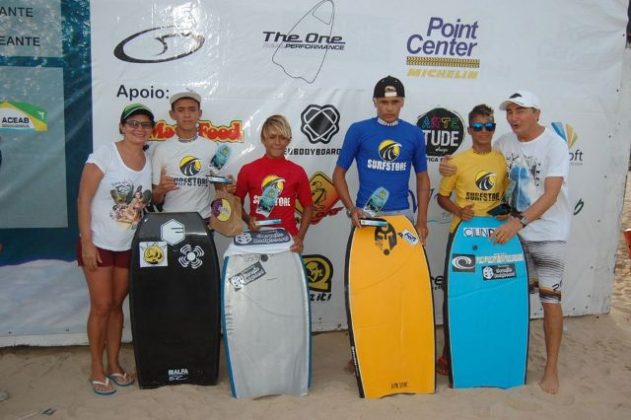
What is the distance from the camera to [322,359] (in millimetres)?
3338

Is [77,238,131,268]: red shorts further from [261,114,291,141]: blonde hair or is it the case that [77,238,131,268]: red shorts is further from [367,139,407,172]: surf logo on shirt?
[367,139,407,172]: surf logo on shirt

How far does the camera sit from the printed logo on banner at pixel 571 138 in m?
3.88

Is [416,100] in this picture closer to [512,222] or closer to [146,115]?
[512,222]

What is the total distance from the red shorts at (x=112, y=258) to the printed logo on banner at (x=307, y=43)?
1.58m

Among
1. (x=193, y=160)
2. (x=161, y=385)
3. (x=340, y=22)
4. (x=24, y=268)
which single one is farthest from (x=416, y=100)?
(x=24, y=268)

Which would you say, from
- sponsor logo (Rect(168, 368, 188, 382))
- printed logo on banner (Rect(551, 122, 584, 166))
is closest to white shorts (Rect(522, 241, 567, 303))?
printed logo on banner (Rect(551, 122, 584, 166))

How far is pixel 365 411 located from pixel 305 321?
552 mm

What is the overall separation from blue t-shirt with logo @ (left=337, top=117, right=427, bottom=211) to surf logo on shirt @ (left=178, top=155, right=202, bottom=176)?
2.60 ft

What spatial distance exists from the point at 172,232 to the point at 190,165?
0.38 metres

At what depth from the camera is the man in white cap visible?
280 cm

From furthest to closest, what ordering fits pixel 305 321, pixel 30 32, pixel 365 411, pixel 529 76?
1. pixel 529 76
2. pixel 30 32
3. pixel 305 321
4. pixel 365 411

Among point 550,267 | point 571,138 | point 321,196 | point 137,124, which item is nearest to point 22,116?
point 137,124

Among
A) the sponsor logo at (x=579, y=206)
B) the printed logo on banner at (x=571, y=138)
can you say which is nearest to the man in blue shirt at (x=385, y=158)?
the printed logo on banner at (x=571, y=138)

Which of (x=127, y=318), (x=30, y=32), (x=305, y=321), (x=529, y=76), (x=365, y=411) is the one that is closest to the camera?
(x=365, y=411)
